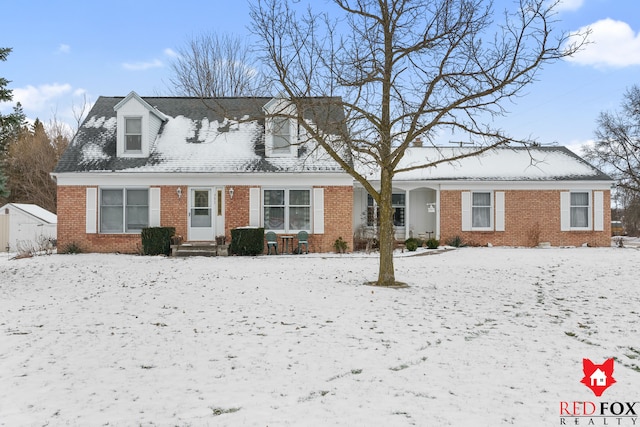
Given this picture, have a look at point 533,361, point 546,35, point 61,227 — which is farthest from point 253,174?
point 533,361

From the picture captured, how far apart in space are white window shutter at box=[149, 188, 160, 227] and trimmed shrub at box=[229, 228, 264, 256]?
10.5ft

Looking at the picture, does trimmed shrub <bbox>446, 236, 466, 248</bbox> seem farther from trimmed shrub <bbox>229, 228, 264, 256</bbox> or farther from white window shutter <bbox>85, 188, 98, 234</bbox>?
white window shutter <bbox>85, 188, 98, 234</bbox>

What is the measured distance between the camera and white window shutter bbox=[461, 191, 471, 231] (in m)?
21.2

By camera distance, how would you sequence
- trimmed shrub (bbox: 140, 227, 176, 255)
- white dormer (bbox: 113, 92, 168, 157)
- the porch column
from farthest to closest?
1. the porch column
2. white dormer (bbox: 113, 92, 168, 157)
3. trimmed shrub (bbox: 140, 227, 176, 255)

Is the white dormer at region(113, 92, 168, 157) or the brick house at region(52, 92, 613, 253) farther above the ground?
the white dormer at region(113, 92, 168, 157)

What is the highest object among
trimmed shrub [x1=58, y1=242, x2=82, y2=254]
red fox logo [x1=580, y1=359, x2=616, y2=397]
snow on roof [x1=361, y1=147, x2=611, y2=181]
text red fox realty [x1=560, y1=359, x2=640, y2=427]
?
snow on roof [x1=361, y1=147, x2=611, y2=181]

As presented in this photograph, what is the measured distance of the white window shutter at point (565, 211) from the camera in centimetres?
2122

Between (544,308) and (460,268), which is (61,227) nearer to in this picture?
(460,268)

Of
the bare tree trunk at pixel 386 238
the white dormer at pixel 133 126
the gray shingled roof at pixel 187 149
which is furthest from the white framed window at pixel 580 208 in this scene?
the white dormer at pixel 133 126

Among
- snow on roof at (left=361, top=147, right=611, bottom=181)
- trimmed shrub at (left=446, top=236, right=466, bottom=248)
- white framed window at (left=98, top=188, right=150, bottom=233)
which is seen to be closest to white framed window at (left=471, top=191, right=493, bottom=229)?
snow on roof at (left=361, top=147, right=611, bottom=181)

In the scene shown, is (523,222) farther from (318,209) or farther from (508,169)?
(318,209)

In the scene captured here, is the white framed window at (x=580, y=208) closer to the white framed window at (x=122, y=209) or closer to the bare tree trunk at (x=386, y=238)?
the bare tree trunk at (x=386, y=238)

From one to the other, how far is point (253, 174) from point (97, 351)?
12806 millimetres

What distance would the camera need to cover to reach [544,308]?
850 centimetres
